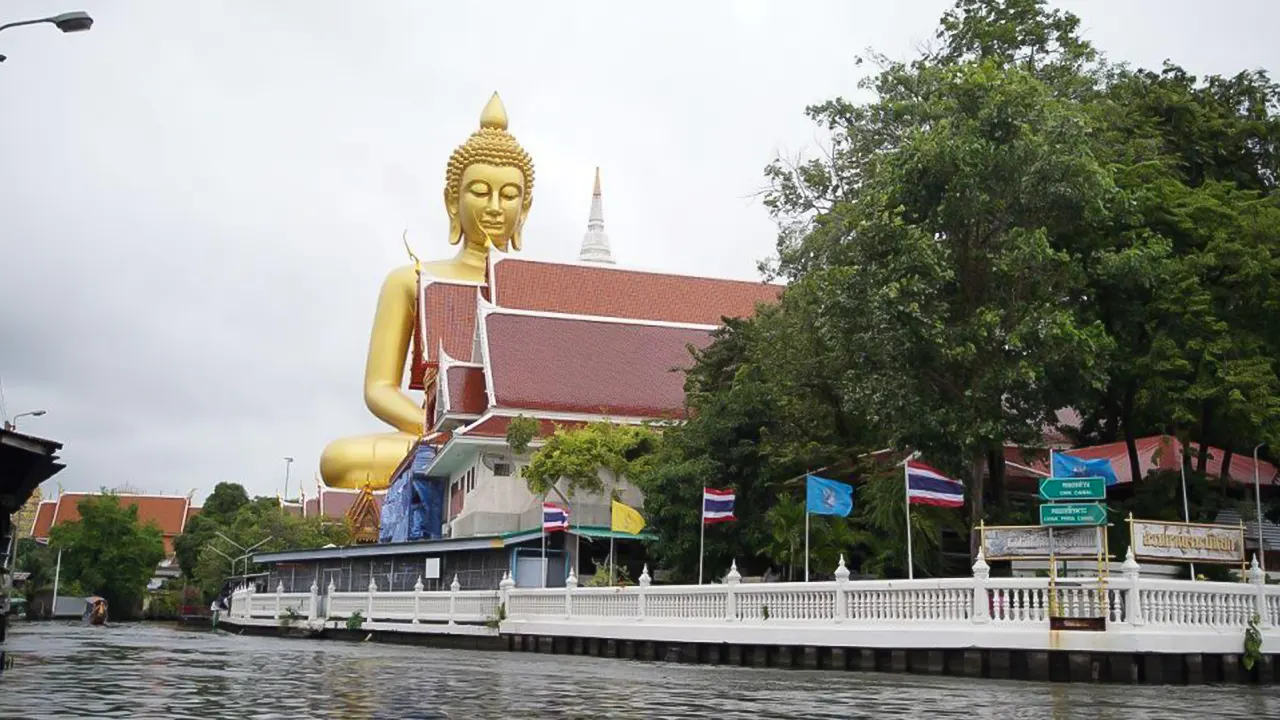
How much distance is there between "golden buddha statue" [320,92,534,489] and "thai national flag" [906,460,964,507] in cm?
3549

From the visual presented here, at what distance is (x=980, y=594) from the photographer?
56.9 feet

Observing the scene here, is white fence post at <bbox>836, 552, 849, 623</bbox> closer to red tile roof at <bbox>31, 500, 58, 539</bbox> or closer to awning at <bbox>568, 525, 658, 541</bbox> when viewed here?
awning at <bbox>568, 525, 658, 541</bbox>

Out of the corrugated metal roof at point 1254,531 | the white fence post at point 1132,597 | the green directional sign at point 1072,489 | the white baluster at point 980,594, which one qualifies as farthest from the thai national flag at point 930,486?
the corrugated metal roof at point 1254,531

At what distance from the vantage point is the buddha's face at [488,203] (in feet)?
181

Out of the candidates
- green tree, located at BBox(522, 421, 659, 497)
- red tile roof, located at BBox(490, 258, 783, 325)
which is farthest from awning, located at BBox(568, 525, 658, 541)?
red tile roof, located at BBox(490, 258, 783, 325)

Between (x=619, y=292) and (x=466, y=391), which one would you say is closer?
(x=466, y=391)

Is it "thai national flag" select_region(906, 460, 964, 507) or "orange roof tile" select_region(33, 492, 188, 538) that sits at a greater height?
"orange roof tile" select_region(33, 492, 188, 538)

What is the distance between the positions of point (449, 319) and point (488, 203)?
29.1 feet

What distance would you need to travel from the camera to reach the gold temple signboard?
17672 mm

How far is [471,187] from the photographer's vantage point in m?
55.3

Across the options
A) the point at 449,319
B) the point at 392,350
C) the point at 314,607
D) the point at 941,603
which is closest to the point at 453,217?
the point at 392,350

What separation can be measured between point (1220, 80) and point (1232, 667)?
1456 centimetres

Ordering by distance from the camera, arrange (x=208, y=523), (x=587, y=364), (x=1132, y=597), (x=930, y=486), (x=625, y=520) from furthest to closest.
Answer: (x=208, y=523)
(x=587, y=364)
(x=625, y=520)
(x=930, y=486)
(x=1132, y=597)

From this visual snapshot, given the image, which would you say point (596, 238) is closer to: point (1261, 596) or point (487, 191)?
point (487, 191)
